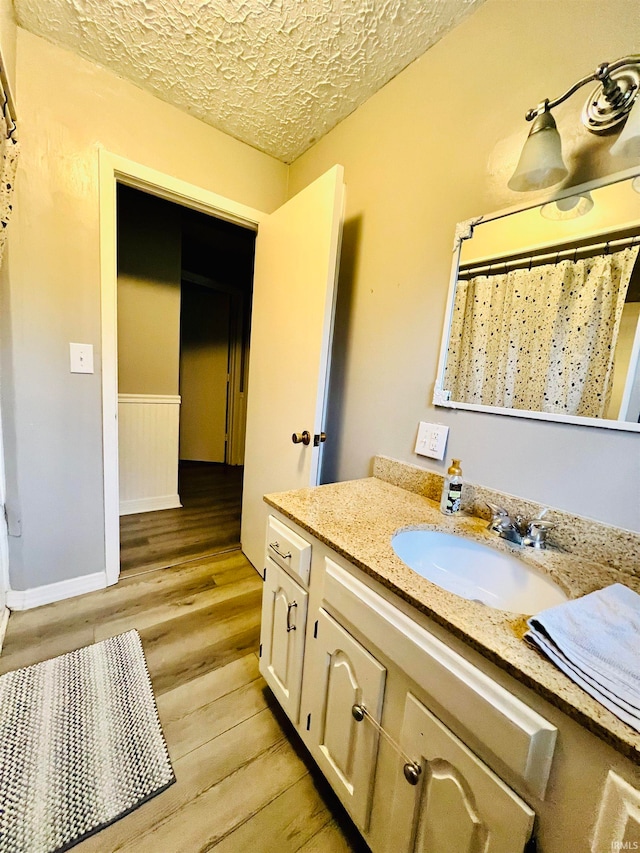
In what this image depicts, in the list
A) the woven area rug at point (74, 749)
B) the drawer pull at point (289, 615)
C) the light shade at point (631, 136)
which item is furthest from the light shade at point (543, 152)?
the woven area rug at point (74, 749)

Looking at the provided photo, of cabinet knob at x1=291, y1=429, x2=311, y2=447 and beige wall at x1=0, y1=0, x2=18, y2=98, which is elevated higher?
beige wall at x1=0, y1=0, x2=18, y2=98

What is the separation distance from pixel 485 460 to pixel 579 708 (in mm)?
716

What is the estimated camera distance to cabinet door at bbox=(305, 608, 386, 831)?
71 cm

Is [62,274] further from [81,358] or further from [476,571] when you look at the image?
[476,571]

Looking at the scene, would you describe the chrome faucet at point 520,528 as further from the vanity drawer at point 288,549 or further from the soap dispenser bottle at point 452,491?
the vanity drawer at point 288,549

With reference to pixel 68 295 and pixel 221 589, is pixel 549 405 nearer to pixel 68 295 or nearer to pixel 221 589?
pixel 221 589

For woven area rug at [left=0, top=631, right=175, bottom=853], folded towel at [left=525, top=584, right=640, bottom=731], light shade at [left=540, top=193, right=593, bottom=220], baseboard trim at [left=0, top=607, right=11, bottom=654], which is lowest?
woven area rug at [left=0, top=631, right=175, bottom=853]

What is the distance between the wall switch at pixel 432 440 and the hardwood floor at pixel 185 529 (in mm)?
1623

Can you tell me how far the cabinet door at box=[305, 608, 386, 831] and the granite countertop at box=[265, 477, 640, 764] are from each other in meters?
0.21

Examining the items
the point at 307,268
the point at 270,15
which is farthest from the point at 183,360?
the point at 270,15

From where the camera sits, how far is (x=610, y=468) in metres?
0.79

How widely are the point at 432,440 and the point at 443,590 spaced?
0.63m

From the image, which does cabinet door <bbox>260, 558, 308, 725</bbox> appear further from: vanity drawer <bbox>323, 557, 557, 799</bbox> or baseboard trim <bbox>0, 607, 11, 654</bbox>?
baseboard trim <bbox>0, 607, 11, 654</bbox>

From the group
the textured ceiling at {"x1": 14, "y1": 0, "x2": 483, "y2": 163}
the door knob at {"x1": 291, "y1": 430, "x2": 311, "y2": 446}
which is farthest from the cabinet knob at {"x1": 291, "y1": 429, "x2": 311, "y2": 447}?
the textured ceiling at {"x1": 14, "y1": 0, "x2": 483, "y2": 163}
